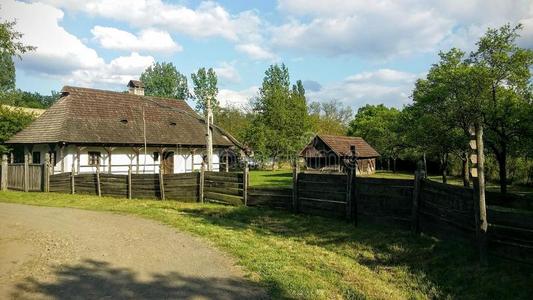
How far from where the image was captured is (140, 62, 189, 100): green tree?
3054 inches

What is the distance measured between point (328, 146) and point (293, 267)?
40.0 metres

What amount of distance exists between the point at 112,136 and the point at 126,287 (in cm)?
2642

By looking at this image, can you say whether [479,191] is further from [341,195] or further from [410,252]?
[341,195]

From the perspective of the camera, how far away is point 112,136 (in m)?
31.6

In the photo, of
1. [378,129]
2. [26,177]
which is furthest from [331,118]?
[26,177]

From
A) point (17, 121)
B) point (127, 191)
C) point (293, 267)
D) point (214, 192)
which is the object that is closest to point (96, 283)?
point (293, 267)

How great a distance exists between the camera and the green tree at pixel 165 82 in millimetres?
77562

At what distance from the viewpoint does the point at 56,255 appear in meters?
8.70

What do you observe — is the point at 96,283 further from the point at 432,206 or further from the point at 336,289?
the point at 432,206

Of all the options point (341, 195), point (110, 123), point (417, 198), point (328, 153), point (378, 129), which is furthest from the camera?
point (378, 129)

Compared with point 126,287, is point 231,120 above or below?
above

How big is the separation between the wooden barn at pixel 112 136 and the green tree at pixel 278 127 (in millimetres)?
16587

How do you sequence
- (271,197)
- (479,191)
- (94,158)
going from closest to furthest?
(479,191) → (271,197) → (94,158)

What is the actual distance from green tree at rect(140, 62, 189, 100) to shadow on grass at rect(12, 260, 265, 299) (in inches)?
2811
